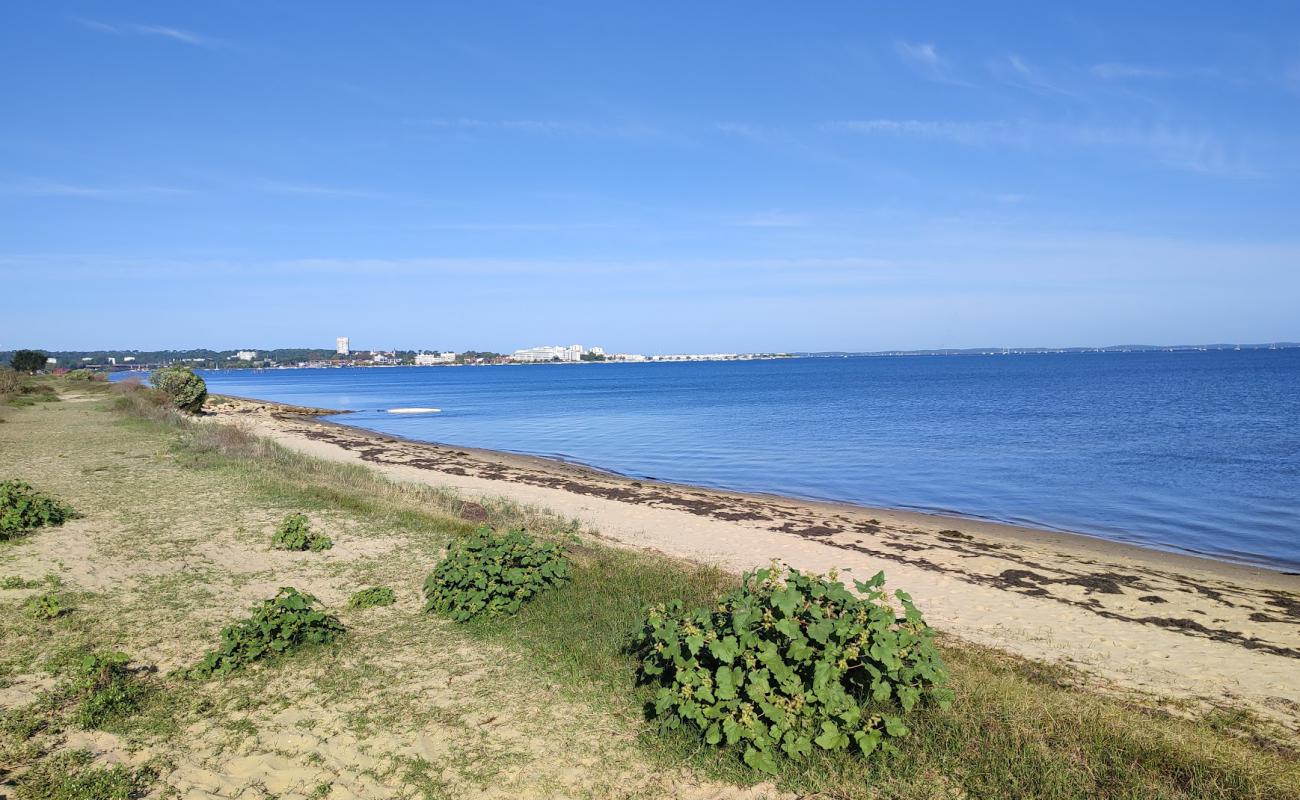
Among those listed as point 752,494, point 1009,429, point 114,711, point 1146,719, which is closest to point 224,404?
point 752,494

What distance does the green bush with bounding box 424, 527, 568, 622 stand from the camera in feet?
31.1

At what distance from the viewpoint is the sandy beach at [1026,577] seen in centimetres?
1018

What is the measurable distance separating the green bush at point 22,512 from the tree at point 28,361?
94227 millimetres

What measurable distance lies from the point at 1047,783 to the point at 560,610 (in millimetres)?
5776

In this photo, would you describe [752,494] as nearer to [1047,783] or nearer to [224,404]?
[1047,783]

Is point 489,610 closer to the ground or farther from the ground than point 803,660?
closer to the ground

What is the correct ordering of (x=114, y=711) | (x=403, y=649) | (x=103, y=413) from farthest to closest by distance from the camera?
1. (x=103, y=413)
2. (x=403, y=649)
3. (x=114, y=711)

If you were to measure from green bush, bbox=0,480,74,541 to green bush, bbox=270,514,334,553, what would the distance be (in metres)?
4.16

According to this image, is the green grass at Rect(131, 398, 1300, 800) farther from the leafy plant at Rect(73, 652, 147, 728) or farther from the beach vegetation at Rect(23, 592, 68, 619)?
the beach vegetation at Rect(23, 592, 68, 619)

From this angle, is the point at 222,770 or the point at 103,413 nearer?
the point at 222,770

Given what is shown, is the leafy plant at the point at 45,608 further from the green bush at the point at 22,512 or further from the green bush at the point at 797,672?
the green bush at the point at 797,672

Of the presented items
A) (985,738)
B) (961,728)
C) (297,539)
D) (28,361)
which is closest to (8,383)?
(28,361)

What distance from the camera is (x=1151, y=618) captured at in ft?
41.5

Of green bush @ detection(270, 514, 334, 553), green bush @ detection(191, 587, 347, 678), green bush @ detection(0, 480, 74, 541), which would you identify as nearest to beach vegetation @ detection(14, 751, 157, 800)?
green bush @ detection(191, 587, 347, 678)
